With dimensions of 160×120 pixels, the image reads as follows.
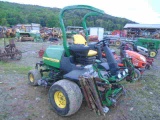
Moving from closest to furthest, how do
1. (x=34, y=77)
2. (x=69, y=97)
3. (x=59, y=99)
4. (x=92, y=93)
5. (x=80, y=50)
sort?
(x=92, y=93), (x=69, y=97), (x=59, y=99), (x=80, y=50), (x=34, y=77)

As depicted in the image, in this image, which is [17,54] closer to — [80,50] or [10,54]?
[10,54]

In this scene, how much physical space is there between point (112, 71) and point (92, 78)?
2.58ft

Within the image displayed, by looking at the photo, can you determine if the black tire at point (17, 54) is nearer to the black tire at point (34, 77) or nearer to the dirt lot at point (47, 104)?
the dirt lot at point (47, 104)

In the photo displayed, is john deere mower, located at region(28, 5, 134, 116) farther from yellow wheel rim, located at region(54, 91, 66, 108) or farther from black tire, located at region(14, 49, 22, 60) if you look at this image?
black tire, located at region(14, 49, 22, 60)

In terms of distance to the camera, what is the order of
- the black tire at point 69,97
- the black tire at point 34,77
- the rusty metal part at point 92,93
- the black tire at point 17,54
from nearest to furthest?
the rusty metal part at point 92,93, the black tire at point 69,97, the black tire at point 34,77, the black tire at point 17,54

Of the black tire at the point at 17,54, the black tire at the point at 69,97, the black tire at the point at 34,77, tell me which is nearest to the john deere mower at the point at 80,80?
the black tire at the point at 69,97

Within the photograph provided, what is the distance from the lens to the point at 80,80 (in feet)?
→ 9.80

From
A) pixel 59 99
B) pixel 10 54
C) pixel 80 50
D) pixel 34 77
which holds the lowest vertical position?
pixel 59 99

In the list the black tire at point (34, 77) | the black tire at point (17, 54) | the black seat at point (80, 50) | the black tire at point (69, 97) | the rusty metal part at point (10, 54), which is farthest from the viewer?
the black tire at point (17, 54)

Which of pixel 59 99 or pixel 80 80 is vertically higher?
pixel 80 80

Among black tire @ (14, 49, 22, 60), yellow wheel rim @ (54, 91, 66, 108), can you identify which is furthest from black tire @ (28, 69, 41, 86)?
black tire @ (14, 49, 22, 60)

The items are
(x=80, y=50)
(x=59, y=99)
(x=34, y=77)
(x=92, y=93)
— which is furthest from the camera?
(x=34, y=77)

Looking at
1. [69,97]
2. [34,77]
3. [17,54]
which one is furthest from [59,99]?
[17,54]

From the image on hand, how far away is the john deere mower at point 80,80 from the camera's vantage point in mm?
3000
